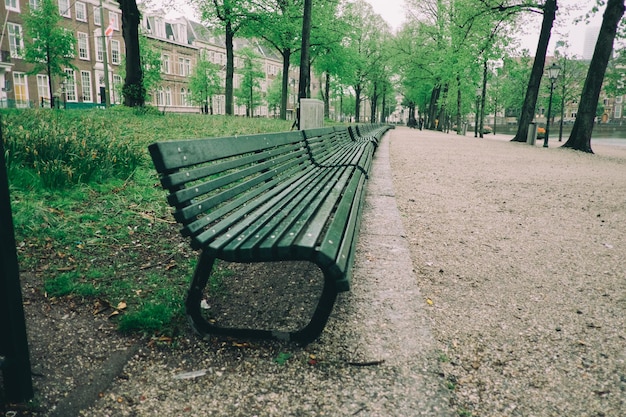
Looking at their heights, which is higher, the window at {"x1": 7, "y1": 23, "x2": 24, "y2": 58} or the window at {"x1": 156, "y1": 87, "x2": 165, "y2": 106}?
the window at {"x1": 7, "y1": 23, "x2": 24, "y2": 58}

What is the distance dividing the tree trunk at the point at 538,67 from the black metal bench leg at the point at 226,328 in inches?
774

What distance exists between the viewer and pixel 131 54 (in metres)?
12.5

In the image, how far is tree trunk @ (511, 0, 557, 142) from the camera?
17.7m

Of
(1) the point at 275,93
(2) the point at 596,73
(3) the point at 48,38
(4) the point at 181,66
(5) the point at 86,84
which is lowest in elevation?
(2) the point at 596,73

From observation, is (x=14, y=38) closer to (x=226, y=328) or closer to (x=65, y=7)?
(x=65, y=7)

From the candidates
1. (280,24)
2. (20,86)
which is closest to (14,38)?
(20,86)

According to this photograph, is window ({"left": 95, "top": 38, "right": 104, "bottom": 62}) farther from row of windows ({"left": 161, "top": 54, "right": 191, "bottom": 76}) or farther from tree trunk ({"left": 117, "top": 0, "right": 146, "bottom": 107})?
tree trunk ({"left": 117, "top": 0, "right": 146, "bottom": 107})

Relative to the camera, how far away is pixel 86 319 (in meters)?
2.22

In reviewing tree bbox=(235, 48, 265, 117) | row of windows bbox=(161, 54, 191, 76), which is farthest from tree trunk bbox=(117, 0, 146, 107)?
row of windows bbox=(161, 54, 191, 76)

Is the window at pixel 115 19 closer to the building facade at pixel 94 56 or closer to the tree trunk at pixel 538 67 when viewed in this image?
the building facade at pixel 94 56

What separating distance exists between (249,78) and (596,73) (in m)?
39.4

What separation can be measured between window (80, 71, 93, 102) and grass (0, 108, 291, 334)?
38.5 metres

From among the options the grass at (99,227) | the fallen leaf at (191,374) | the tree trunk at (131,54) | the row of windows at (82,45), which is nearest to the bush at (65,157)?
the grass at (99,227)

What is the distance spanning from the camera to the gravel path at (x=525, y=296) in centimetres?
177
